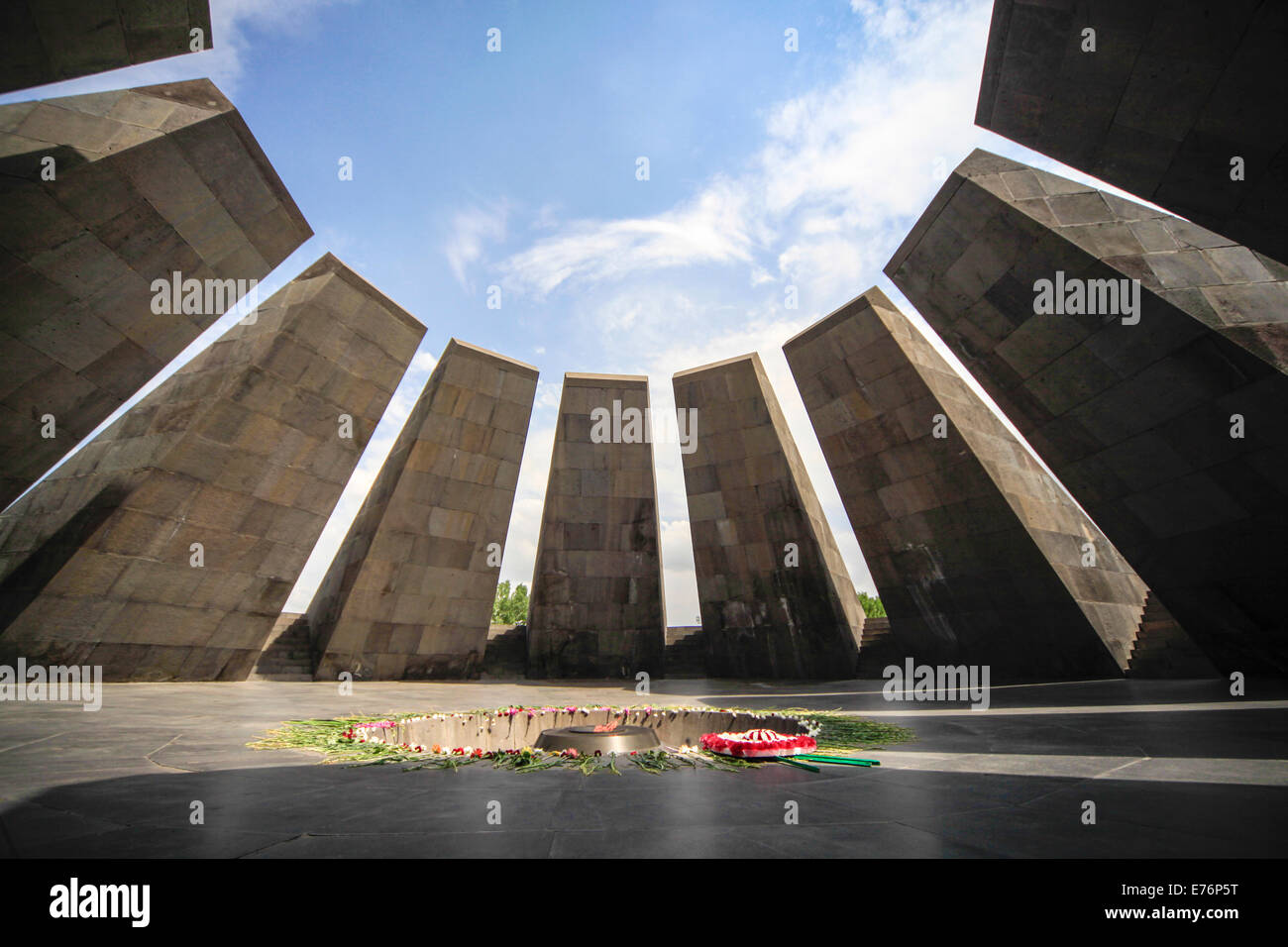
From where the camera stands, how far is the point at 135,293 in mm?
8703

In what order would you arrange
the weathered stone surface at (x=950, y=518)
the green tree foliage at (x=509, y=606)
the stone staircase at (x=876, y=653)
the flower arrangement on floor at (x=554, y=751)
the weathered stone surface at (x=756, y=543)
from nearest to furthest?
the flower arrangement on floor at (x=554, y=751) < the weathered stone surface at (x=950, y=518) < the stone staircase at (x=876, y=653) < the weathered stone surface at (x=756, y=543) < the green tree foliage at (x=509, y=606)

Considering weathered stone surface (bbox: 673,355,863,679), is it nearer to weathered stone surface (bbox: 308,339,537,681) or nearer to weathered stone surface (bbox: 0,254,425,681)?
weathered stone surface (bbox: 308,339,537,681)

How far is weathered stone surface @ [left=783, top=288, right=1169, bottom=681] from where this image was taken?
40.5ft

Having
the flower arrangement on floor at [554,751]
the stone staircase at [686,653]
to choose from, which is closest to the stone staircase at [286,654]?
the flower arrangement on floor at [554,751]

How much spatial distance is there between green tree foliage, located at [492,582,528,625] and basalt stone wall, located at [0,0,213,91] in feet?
158

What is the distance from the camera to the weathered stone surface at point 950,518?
40.5 ft

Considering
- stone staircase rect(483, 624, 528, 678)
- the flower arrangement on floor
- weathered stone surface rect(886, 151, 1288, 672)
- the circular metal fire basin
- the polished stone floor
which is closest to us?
the polished stone floor

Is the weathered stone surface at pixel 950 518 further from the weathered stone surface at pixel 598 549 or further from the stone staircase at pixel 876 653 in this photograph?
the weathered stone surface at pixel 598 549

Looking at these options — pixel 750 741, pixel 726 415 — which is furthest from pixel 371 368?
pixel 750 741

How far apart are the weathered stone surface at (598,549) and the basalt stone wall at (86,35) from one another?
40.6 ft

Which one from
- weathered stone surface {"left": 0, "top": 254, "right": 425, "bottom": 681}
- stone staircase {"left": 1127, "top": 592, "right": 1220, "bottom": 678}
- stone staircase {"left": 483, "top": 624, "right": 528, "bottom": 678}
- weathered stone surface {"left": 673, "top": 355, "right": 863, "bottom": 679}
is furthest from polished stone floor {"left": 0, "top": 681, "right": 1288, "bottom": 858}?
stone staircase {"left": 483, "top": 624, "right": 528, "bottom": 678}

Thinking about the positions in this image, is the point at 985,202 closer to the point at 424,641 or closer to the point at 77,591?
the point at 424,641

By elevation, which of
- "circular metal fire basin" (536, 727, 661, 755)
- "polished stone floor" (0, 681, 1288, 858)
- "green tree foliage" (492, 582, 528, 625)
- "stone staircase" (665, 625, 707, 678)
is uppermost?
"polished stone floor" (0, 681, 1288, 858)
